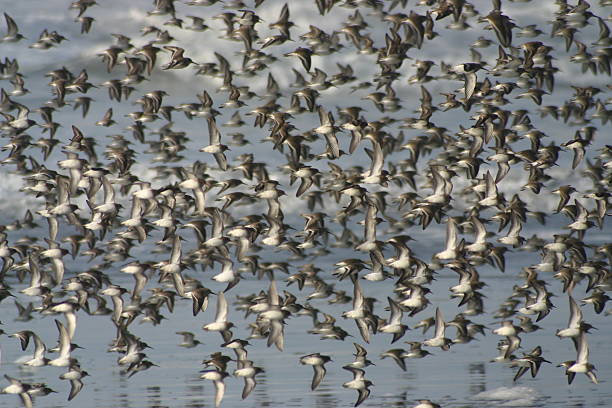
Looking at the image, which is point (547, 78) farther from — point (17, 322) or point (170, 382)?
point (17, 322)

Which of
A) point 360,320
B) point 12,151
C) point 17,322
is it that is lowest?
point 17,322

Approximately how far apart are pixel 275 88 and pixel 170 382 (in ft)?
43.8

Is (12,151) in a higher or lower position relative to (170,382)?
higher

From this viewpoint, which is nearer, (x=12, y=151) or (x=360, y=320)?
(x=360, y=320)

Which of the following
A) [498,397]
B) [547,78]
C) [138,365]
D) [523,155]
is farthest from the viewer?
[547,78]

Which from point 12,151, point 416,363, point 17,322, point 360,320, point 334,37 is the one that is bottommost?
point 17,322

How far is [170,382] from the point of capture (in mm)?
32875

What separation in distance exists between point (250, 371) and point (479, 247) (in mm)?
8141

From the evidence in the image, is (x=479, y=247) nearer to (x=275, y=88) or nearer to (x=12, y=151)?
(x=275, y=88)

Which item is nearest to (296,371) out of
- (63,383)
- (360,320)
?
(360,320)

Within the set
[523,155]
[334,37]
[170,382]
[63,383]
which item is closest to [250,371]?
[170,382]

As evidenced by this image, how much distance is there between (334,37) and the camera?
1563 inches

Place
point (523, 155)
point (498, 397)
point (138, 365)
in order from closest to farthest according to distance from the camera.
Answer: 1. point (498, 397)
2. point (138, 365)
3. point (523, 155)

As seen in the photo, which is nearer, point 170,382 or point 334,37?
point 170,382
